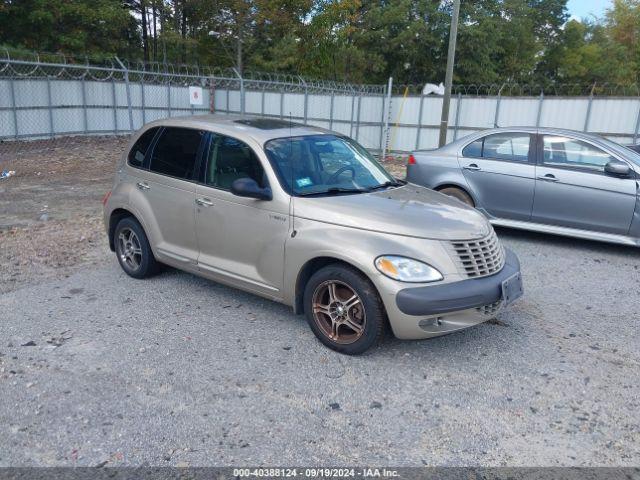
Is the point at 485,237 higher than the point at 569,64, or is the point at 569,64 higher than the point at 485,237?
the point at 569,64

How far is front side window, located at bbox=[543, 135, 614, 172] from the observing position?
23.5ft

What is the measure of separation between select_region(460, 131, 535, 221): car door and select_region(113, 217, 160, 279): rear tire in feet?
15.1

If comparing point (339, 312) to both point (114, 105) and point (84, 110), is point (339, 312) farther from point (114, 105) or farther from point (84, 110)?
point (114, 105)

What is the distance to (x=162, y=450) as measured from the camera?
306cm

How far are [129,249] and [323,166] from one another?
2.34 m

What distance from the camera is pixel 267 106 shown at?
2006 cm

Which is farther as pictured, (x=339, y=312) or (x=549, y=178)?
(x=549, y=178)

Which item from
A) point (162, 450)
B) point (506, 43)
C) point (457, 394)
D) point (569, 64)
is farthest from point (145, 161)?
point (569, 64)

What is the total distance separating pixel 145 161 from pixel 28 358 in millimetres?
2293

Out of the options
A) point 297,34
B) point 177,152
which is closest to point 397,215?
point 177,152

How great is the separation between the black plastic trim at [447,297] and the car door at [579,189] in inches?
148

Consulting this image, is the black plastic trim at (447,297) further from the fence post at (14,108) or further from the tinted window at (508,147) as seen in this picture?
the fence post at (14,108)

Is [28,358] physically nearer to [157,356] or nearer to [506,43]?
[157,356]

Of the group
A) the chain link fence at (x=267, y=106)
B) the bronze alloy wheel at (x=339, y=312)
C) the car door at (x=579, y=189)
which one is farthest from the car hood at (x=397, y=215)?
the chain link fence at (x=267, y=106)
